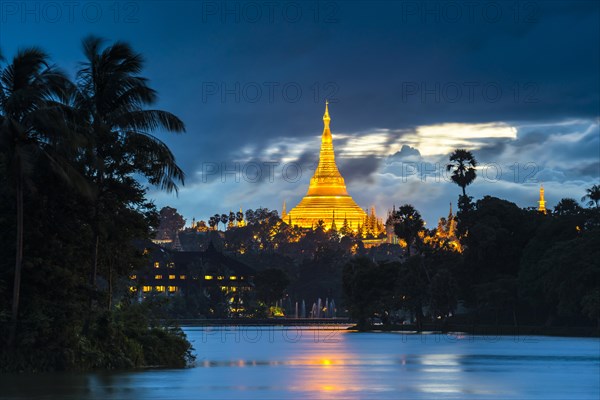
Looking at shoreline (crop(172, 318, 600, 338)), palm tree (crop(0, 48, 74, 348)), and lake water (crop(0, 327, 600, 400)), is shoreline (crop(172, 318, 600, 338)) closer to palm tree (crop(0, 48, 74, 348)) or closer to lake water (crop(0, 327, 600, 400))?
lake water (crop(0, 327, 600, 400))

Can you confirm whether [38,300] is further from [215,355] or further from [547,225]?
[547,225]

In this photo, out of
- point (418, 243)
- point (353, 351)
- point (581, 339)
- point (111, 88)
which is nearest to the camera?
point (111, 88)

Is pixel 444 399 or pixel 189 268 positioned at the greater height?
pixel 189 268

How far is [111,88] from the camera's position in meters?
46.1

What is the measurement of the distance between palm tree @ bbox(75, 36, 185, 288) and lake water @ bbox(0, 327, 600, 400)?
21.3 ft

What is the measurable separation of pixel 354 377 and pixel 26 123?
15565 mm

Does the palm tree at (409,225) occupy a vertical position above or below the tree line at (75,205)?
above

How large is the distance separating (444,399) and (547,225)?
68524 millimetres

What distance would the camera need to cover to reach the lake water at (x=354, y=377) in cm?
3841

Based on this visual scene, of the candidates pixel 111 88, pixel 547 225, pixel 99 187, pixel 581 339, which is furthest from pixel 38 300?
pixel 547 225

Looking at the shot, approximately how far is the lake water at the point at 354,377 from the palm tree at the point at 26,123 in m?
5.26

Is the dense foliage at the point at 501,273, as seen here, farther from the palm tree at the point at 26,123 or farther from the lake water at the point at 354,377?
the palm tree at the point at 26,123

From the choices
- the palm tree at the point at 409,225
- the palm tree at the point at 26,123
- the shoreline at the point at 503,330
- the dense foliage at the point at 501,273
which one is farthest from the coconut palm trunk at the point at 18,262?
the palm tree at the point at 409,225

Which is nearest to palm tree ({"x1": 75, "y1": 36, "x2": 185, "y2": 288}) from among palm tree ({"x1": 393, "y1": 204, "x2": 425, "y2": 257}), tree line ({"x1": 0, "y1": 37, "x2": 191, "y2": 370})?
tree line ({"x1": 0, "y1": 37, "x2": 191, "y2": 370})
